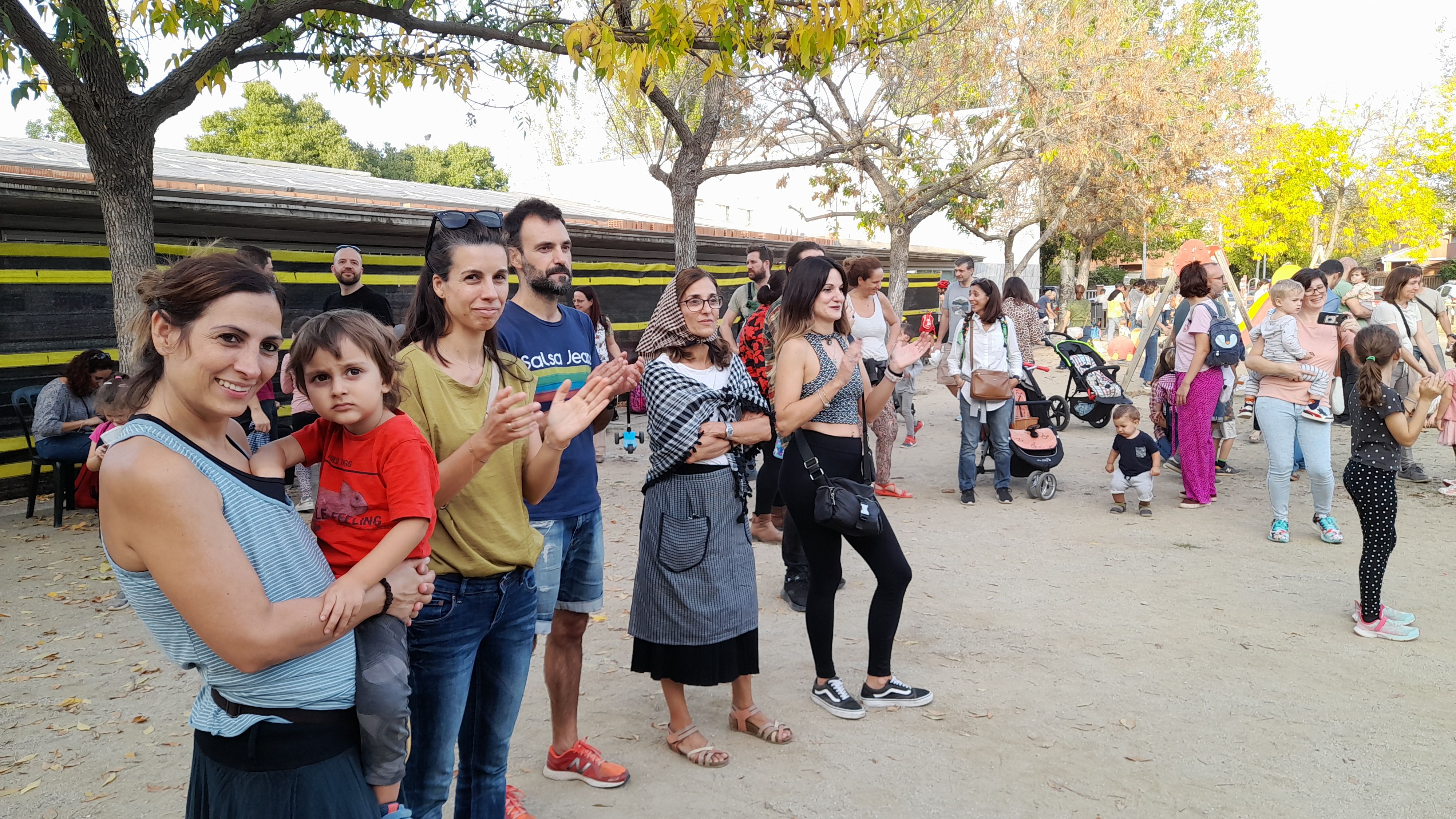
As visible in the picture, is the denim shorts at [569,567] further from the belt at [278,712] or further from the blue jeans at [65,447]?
the blue jeans at [65,447]

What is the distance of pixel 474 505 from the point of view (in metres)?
2.40

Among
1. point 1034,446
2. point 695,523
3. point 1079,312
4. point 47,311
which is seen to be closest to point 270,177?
point 47,311

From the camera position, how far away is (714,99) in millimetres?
10273

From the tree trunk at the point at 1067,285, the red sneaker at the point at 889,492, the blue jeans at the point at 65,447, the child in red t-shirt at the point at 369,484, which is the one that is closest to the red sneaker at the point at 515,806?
the child in red t-shirt at the point at 369,484

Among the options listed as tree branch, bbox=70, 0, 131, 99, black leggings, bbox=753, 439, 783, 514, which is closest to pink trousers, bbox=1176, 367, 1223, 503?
black leggings, bbox=753, 439, 783, 514

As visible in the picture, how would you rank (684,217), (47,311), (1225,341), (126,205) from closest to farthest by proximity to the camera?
(126,205) < (1225,341) < (47,311) < (684,217)

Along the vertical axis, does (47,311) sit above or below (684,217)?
below

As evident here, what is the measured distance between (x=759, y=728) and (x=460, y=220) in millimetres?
2411

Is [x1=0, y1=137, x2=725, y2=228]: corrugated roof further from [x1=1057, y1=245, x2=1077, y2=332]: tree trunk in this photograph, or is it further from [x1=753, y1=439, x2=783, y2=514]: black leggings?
[x1=1057, y1=245, x2=1077, y2=332]: tree trunk

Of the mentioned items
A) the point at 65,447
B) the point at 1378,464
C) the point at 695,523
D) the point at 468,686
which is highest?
the point at 1378,464

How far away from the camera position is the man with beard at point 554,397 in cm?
298

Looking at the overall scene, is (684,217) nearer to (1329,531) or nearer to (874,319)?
(874,319)

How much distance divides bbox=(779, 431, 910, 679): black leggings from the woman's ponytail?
9.56 ft

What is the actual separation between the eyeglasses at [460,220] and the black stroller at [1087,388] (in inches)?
381
